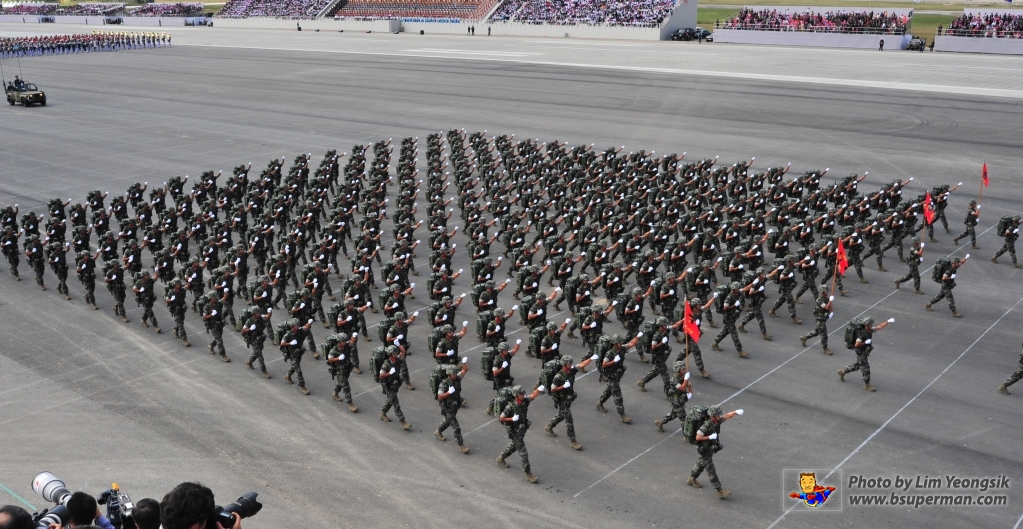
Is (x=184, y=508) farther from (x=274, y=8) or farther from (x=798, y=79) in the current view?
(x=274, y=8)

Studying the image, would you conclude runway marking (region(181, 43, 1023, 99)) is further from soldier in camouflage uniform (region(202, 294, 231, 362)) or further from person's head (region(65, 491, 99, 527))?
person's head (region(65, 491, 99, 527))

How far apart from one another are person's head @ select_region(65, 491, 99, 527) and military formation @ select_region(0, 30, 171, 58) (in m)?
76.9

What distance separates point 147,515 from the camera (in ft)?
17.1

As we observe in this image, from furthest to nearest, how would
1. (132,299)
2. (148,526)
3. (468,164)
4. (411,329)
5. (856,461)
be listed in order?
(468,164)
(132,299)
(411,329)
(856,461)
(148,526)

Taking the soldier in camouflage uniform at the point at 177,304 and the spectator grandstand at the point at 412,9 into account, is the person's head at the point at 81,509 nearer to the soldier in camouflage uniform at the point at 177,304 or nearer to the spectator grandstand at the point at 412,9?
the soldier in camouflage uniform at the point at 177,304

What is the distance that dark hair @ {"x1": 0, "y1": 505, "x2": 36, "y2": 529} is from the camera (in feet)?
15.9

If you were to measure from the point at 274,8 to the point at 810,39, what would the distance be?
65.3m

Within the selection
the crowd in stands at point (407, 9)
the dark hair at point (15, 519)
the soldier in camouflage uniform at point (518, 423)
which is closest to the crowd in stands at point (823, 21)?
the crowd in stands at point (407, 9)

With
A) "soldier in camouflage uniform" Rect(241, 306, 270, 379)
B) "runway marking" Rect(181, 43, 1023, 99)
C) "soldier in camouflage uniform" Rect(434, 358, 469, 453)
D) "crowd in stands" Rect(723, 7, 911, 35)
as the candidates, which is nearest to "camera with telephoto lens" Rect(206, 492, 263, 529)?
"soldier in camouflage uniform" Rect(434, 358, 469, 453)

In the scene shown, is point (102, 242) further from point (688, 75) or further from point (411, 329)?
point (688, 75)

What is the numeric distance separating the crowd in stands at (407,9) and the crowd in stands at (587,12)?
184 inches

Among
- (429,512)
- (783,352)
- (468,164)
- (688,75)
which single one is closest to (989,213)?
(783,352)

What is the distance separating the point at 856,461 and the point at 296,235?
12.1m

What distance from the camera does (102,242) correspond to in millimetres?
18969
